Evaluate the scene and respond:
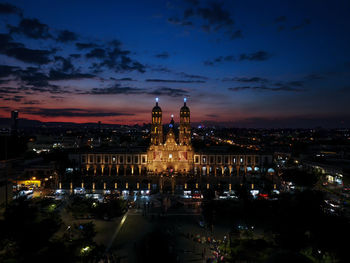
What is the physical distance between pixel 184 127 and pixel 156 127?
19.7 ft

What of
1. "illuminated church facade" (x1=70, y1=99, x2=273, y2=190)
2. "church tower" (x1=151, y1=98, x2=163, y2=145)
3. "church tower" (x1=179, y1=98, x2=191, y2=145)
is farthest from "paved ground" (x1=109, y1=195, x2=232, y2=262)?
"church tower" (x1=179, y1=98, x2=191, y2=145)

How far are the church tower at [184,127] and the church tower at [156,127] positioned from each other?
4497 mm

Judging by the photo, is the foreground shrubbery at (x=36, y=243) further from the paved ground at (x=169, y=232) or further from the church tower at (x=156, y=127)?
the church tower at (x=156, y=127)

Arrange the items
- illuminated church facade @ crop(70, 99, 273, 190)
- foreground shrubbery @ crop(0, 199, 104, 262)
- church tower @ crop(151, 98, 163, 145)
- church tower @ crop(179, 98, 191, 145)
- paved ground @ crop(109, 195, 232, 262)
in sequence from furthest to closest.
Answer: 1. church tower @ crop(151, 98, 163, 145)
2. church tower @ crop(179, 98, 191, 145)
3. illuminated church facade @ crop(70, 99, 273, 190)
4. paved ground @ crop(109, 195, 232, 262)
5. foreground shrubbery @ crop(0, 199, 104, 262)

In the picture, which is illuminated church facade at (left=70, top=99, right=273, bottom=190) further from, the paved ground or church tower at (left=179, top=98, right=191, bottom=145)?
the paved ground

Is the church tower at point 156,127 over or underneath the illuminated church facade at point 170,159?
over

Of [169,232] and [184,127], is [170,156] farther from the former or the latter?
[169,232]

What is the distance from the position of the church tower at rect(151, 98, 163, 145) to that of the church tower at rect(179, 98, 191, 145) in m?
4.50

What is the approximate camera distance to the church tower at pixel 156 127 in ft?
183

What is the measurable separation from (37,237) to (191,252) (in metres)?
11.9

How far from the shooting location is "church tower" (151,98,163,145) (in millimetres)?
55922

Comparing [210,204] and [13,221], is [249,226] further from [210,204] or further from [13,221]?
[13,221]

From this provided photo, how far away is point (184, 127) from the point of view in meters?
56.2

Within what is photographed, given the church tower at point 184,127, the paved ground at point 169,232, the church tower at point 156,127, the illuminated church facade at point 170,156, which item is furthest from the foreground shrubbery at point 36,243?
the church tower at point 184,127
